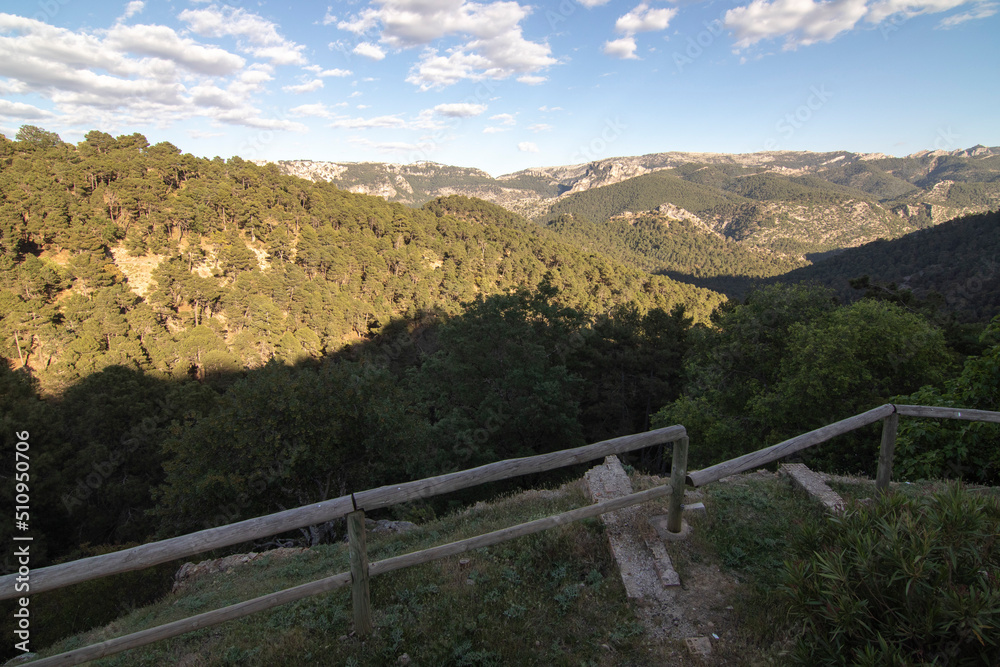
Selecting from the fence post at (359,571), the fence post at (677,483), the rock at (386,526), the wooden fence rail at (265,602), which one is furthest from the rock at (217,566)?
the fence post at (677,483)

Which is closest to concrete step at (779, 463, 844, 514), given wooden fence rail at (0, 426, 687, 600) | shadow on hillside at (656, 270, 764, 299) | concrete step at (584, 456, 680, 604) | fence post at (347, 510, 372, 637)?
concrete step at (584, 456, 680, 604)

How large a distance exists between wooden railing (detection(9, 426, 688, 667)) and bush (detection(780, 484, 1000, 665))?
1.44 metres

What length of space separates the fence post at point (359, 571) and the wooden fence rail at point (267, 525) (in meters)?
0.11

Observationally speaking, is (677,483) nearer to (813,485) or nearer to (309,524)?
(813,485)

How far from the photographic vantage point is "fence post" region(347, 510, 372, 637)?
10.6 ft

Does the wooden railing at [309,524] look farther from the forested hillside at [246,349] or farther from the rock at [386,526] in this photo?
the forested hillside at [246,349]

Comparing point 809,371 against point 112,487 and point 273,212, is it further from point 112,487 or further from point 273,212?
point 273,212

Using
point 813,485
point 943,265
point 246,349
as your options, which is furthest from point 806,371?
point 943,265

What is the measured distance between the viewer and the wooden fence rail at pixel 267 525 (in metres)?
2.68

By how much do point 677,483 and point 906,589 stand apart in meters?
1.88

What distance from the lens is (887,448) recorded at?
4.99 m

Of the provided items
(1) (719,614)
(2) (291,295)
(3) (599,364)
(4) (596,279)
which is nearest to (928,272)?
(4) (596,279)

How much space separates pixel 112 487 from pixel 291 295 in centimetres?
2525

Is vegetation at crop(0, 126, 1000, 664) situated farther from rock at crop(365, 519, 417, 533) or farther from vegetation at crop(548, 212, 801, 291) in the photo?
vegetation at crop(548, 212, 801, 291)
